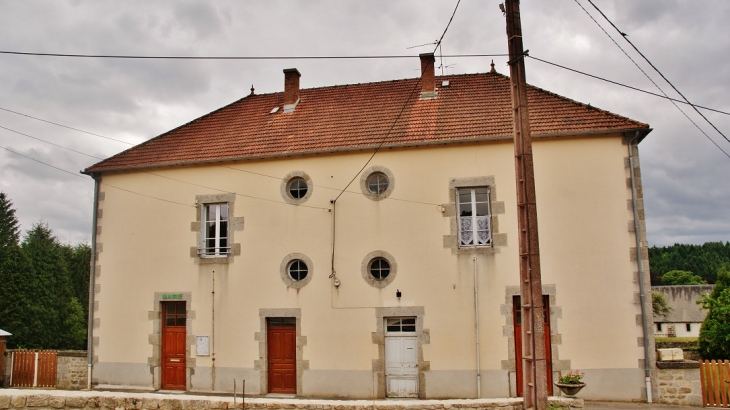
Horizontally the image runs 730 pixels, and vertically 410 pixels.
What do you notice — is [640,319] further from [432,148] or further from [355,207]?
[355,207]

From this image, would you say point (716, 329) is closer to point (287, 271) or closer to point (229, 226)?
point (287, 271)

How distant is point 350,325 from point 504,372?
3458 mm

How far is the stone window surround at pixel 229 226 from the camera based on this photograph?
14328 millimetres

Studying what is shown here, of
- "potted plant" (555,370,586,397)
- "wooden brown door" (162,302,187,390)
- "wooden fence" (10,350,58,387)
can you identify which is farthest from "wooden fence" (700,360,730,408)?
"wooden fence" (10,350,58,387)

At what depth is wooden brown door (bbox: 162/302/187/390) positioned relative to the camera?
14.3 metres

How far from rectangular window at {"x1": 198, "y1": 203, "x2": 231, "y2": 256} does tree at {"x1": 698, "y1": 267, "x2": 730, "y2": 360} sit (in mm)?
11486

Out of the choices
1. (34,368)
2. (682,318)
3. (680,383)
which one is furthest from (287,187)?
(682,318)

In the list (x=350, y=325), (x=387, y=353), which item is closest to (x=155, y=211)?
(x=350, y=325)

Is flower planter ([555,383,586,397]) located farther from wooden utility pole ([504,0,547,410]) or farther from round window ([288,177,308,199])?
round window ([288,177,308,199])

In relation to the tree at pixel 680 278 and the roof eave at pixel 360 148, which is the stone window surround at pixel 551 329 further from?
the tree at pixel 680 278

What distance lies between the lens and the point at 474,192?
1338cm

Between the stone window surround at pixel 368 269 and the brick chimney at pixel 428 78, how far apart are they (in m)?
Result: 4.38

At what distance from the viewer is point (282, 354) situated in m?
13.8

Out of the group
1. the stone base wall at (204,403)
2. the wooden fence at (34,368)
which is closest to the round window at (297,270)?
the stone base wall at (204,403)
